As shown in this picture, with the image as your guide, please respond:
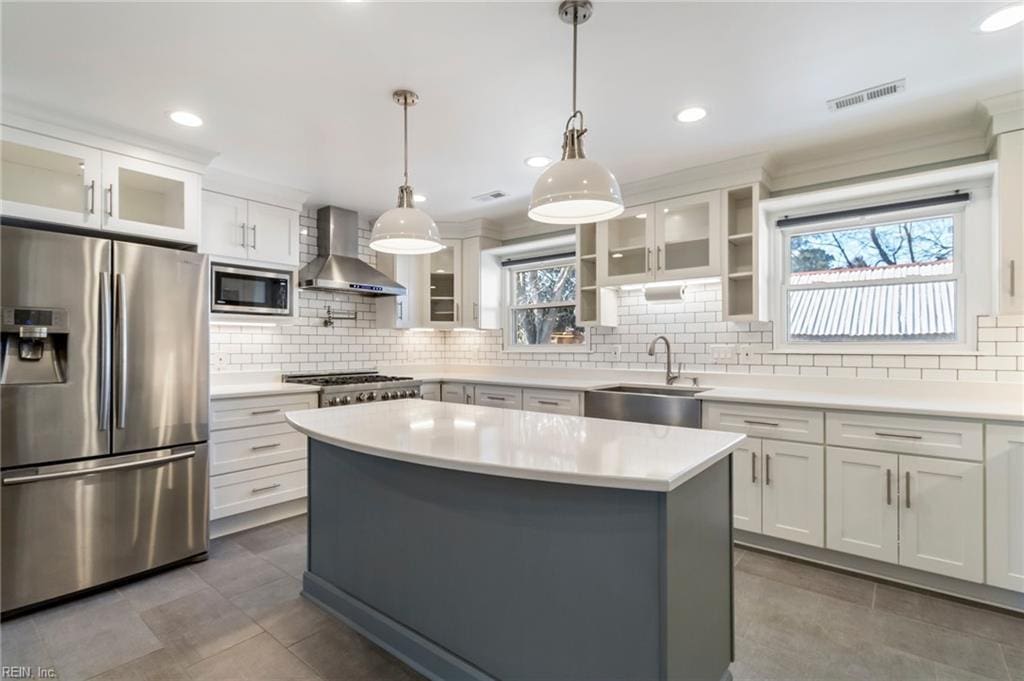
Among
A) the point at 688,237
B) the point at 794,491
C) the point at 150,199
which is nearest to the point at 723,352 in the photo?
the point at 688,237

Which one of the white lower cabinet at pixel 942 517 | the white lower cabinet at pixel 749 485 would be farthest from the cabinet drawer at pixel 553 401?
the white lower cabinet at pixel 942 517

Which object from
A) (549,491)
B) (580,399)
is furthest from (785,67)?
(580,399)

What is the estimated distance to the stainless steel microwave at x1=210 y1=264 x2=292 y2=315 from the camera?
3.59m

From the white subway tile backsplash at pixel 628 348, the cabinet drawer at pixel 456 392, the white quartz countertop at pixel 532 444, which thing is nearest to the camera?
the white quartz countertop at pixel 532 444

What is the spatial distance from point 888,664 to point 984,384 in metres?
1.76

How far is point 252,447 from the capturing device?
343 cm

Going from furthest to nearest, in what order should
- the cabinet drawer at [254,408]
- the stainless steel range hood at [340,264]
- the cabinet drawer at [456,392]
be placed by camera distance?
the cabinet drawer at [456,392]
the stainless steel range hood at [340,264]
the cabinet drawer at [254,408]

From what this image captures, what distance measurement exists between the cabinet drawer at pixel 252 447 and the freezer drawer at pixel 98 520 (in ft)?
0.88

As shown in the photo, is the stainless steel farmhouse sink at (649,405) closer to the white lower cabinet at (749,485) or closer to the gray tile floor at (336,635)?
the white lower cabinet at (749,485)

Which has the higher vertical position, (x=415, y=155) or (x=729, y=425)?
(x=415, y=155)

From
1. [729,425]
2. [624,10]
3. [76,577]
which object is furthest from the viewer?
[729,425]

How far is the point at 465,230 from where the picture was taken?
16.6 feet

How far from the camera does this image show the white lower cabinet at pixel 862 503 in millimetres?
2561

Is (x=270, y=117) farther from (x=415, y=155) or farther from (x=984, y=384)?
(x=984, y=384)
